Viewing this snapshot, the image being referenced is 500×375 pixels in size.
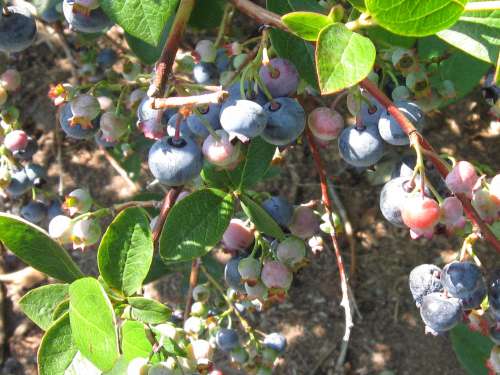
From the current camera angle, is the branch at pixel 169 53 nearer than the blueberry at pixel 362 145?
Yes

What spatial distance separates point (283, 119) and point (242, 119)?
0.35 feet

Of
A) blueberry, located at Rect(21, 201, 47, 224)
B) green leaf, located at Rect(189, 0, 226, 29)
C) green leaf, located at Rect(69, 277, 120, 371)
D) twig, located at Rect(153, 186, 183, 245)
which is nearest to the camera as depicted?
green leaf, located at Rect(69, 277, 120, 371)

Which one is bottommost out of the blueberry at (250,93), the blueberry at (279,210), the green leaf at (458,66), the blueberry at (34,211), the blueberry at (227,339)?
the blueberry at (227,339)

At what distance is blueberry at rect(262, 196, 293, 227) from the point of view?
128 centimetres

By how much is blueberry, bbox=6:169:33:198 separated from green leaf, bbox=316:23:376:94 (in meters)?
A: 1.05

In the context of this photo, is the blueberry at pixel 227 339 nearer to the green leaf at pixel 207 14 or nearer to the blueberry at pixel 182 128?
the blueberry at pixel 182 128

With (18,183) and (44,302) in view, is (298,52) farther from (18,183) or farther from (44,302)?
(18,183)

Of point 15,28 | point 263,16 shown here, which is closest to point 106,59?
point 15,28

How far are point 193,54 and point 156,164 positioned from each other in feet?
1.77

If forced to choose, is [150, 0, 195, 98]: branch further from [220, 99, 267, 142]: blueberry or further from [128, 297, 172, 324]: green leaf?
[128, 297, 172, 324]: green leaf

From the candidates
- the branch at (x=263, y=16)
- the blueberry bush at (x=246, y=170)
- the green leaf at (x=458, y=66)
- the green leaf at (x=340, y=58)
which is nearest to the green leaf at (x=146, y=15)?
the blueberry bush at (x=246, y=170)

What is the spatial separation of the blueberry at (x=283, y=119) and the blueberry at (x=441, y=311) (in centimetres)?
40

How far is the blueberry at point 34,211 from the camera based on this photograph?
1.75m

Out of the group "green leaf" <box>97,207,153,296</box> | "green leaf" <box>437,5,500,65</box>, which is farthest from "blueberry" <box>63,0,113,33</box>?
"green leaf" <box>437,5,500,65</box>
